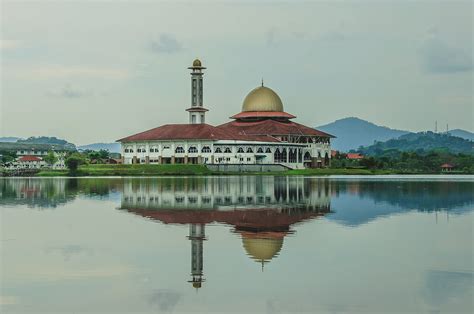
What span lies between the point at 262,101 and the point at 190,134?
55.1ft

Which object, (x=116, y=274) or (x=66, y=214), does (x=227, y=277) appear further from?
(x=66, y=214)

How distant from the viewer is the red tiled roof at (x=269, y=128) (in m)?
95.9

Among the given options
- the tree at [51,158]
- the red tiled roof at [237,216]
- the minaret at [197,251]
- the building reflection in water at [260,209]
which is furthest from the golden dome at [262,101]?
the minaret at [197,251]

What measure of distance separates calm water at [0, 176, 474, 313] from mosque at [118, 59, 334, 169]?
6022 centimetres

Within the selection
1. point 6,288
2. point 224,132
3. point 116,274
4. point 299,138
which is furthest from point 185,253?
point 299,138

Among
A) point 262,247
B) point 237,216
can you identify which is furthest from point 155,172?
point 262,247

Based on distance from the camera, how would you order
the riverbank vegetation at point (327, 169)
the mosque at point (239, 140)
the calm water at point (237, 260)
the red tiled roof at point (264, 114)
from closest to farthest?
1. the calm water at point (237, 260)
2. the riverbank vegetation at point (327, 169)
3. the mosque at point (239, 140)
4. the red tiled roof at point (264, 114)

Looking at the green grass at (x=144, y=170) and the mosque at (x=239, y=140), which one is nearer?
the green grass at (x=144, y=170)

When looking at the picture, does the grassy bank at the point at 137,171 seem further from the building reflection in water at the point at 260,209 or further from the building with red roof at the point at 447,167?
the building with red roof at the point at 447,167

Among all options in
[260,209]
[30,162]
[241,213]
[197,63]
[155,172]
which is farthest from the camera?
[30,162]

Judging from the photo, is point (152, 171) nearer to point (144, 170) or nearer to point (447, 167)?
point (144, 170)

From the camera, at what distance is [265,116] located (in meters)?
101

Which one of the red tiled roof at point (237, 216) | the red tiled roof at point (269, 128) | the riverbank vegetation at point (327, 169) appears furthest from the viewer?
the red tiled roof at point (269, 128)

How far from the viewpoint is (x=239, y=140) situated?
291 feet
